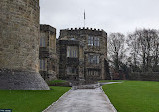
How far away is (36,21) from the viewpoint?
74.2 feet

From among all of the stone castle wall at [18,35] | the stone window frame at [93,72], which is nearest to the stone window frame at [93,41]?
the stone window frame at [93,72]

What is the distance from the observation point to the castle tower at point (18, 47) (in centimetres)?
1959

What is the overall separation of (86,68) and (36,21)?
28196mm

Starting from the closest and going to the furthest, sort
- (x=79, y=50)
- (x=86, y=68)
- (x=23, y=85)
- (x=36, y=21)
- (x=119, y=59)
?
(x=23, y=85)
(x=36, y=21)
(x=79, y=50)
(x=86, y=68)
(x=119, y=59)

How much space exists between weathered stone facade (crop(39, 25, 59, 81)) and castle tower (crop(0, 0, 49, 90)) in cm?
1336

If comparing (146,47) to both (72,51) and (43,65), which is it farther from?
(43,65)

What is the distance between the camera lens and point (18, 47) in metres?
A: 20.3

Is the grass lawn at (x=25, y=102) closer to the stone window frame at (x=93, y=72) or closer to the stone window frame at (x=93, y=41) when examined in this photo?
the stone window frame at (x=93, y=72)

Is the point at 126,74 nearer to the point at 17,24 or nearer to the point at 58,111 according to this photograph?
the point at 17,24

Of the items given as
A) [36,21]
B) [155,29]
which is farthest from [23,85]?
[155,29]

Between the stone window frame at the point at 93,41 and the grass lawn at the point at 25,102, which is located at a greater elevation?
the stone window frame at the point at 93,41

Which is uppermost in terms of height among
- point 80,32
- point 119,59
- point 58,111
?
point 80,32

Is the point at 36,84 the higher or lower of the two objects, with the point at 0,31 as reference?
lower

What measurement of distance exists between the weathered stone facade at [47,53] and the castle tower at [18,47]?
1336 centimetres
